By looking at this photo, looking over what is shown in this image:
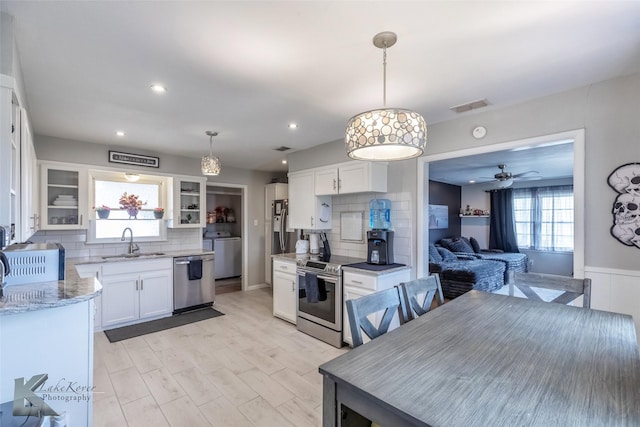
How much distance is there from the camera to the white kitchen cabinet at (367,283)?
3002 mm

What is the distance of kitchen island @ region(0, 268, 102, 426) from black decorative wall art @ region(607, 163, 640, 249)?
11.2 ft

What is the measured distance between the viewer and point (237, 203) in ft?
24.2

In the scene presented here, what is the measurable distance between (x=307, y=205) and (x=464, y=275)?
283 centimetres

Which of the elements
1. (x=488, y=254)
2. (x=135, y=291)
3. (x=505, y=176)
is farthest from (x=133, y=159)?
(x=488, y=254)

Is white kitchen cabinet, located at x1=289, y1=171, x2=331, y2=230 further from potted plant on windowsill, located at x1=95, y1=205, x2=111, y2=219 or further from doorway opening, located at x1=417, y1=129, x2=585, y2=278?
potted plant on windowsill, located at x1=95, y1=205, x2=111, y2=219

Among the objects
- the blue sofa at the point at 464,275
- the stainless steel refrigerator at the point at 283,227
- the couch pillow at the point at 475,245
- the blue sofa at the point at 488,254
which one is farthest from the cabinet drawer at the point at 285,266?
the couch pillow at the point at 475,245

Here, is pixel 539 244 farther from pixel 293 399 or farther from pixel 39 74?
pixel 39 74

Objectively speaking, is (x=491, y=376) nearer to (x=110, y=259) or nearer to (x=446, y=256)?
(x=110, y=259)

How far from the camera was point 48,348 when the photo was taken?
4.90 ft

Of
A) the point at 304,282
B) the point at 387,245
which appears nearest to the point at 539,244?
the point at 387,245

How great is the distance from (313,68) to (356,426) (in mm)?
2069

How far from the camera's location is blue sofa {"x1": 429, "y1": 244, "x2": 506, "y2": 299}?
485 centimetres

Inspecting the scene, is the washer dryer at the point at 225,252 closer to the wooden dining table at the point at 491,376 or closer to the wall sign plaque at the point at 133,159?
the wall sign plaque at the point at 133,159

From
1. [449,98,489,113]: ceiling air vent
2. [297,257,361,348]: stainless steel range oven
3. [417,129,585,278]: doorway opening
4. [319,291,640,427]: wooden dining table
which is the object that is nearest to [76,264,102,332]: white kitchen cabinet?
[297,257,361,348]: stainless steel range oven
